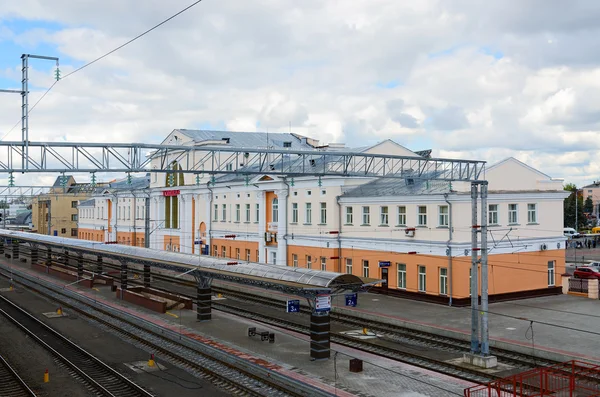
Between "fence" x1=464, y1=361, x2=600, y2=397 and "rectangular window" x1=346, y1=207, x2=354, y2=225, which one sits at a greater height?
Answer: "rectangular window" x1=346, y1=207, x2=354, y2=225

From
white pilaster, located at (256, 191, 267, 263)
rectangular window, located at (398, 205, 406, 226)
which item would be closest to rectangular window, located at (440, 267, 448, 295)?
rectangular window, located at (398, 205, 406, 226)

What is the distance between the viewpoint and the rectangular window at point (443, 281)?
30.6m

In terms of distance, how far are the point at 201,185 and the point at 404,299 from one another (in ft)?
82.8

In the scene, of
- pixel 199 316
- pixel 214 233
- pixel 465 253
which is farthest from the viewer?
pixel 214 233

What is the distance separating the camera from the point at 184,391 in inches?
659

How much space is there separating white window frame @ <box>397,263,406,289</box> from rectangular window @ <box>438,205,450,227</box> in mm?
3724

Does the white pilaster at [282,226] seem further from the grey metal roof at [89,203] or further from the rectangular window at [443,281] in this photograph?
the grey metal roof at [89,203]

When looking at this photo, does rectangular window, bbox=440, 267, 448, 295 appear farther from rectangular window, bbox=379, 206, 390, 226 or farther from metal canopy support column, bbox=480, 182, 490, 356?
metal canopy support column, bbox=480, 182, 490, 356

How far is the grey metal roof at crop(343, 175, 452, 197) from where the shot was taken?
31.8 meters

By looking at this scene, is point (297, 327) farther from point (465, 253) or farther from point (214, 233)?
point (214, 233)

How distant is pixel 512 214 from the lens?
32.2 m

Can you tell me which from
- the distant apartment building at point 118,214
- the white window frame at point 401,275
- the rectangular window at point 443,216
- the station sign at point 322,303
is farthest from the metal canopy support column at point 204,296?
the distant apartment building at point 118,214

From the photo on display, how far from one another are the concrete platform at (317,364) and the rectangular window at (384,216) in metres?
11.5

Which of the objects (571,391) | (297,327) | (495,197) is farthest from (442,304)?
(571,391)
